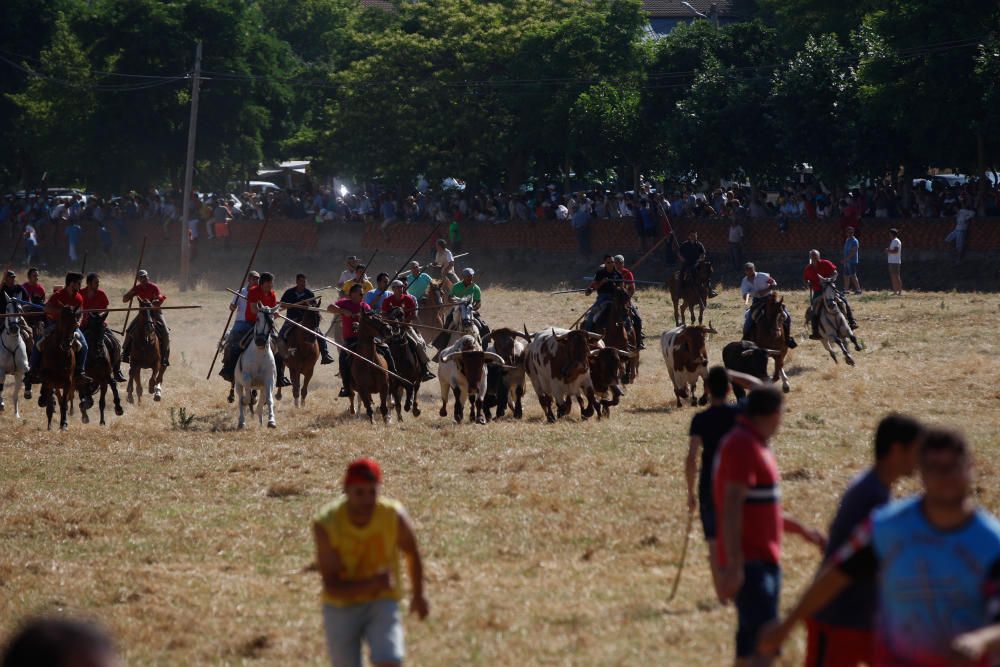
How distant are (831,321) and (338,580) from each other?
816 inches

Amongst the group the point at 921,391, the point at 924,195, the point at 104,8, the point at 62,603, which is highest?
the point at 104,8

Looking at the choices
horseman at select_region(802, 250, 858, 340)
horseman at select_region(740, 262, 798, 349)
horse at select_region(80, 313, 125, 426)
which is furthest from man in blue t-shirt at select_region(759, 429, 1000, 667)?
horseman at select_region(802, 250, 858, 340)

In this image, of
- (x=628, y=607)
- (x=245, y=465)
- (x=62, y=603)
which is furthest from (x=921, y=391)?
(x=62, y=603)

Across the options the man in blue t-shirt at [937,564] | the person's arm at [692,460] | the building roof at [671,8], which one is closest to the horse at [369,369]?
the person's arm at [692,460]

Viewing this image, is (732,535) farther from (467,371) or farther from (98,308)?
(98,308)

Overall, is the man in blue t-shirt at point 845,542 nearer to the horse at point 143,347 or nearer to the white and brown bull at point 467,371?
the white and brown bull at point 467,371

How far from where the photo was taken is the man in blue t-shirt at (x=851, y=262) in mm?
37500

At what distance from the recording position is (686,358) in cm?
2267

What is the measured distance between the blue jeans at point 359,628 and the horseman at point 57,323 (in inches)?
614

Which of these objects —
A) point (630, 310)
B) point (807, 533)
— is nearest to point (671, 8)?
point (630, 310)

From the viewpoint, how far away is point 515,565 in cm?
1245

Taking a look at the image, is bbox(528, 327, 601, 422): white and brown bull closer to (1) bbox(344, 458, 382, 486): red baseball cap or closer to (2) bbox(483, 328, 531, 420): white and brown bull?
(2) bbox(483, 328, 531, 420): white and brown bull

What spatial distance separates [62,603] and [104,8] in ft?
176

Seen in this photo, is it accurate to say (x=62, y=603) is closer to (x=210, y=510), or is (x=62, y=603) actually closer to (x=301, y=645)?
(x=301, y=645)
